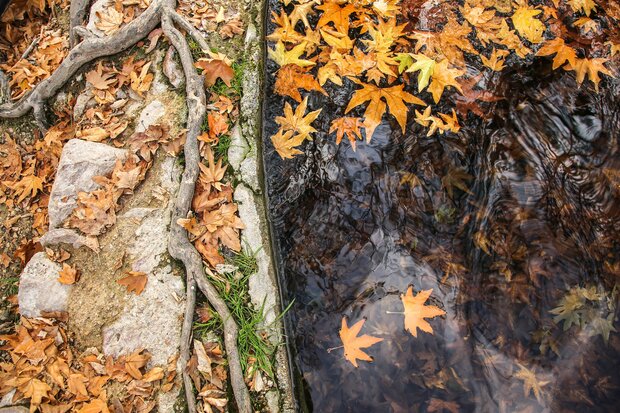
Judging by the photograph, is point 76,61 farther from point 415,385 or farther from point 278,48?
point 415,385

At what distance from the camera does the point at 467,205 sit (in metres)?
3.04

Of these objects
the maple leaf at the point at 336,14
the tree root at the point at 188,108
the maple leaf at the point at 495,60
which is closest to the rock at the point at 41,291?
the tree root at the point at 188,108

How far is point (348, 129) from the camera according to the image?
3.28m

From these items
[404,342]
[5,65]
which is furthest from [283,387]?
[5,65]

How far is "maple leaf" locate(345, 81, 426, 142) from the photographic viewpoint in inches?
129

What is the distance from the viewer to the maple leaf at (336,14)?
3.53m

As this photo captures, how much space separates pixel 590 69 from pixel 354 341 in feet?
10.1

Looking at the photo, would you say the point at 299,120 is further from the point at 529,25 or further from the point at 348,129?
the point at 529,25

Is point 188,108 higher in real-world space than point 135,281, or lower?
higher

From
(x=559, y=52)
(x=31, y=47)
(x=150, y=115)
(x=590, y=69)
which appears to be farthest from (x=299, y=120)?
(x=31, y=47)

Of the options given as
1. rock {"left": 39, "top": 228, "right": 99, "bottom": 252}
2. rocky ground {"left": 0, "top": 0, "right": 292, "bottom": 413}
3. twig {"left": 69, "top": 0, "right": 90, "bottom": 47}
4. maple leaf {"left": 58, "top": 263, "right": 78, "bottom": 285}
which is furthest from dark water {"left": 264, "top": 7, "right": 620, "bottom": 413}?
twig {"left": 69, "top": 0, "right": 90, "bottom": 47}

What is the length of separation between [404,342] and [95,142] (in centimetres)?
302

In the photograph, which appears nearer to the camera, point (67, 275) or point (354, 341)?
point (354, 341)

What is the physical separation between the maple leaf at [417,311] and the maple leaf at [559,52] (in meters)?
2.40
